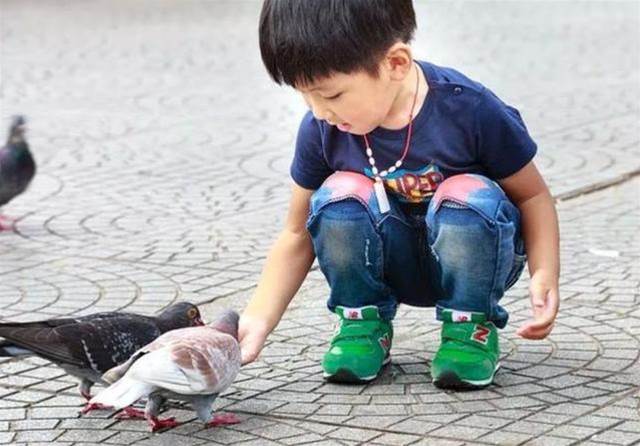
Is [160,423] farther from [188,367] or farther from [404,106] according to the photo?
[404,106]

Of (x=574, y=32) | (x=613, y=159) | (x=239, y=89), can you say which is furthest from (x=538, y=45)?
(x=613, y=159)

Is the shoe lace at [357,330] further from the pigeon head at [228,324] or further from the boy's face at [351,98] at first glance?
the boy's face at [351,98]

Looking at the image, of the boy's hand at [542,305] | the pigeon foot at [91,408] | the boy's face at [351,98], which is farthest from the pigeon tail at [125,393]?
the boy's hand at [542,305]

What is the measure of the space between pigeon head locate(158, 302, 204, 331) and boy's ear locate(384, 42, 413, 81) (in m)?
0.90

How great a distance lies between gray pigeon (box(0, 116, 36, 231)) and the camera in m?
6.71

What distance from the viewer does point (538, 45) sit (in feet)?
44.9

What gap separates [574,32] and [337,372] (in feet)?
36.9

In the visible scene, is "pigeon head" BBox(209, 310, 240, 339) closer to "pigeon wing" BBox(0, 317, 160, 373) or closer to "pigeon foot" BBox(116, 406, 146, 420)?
"pigeon wing" BBox(0, 317, 160, 373)

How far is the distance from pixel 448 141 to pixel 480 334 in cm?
57

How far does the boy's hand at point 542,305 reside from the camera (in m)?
3.63

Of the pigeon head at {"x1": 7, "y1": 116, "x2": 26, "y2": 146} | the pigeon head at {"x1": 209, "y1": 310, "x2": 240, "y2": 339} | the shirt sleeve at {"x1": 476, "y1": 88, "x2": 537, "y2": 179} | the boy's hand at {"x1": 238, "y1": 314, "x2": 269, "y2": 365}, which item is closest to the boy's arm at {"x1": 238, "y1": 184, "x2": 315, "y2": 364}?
the boy's hand at {"x1": 238, "y1": 314, "x2": 269, "y2": 365}

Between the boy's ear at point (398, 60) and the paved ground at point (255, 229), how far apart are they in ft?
2.98

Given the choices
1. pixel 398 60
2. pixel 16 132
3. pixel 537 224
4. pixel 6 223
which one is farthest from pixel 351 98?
pixel 16 132

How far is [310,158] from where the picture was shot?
4121mm
